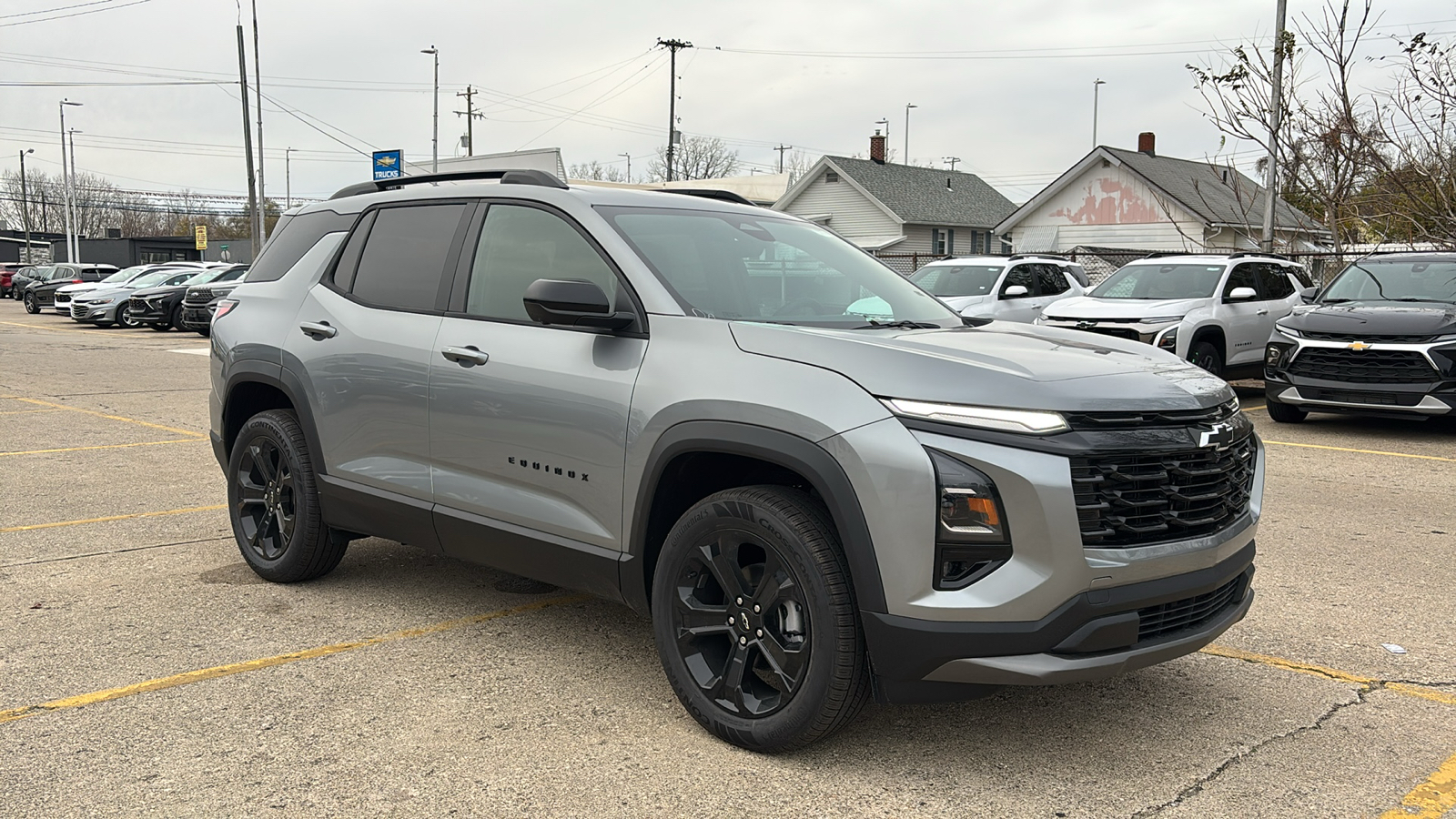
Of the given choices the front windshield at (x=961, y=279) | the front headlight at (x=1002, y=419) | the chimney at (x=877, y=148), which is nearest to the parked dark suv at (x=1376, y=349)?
the front windshield at (x=961, y=279)

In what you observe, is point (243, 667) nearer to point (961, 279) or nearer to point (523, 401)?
point (523, 401)

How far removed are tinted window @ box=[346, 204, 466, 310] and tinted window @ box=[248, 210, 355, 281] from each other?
1.11 feet

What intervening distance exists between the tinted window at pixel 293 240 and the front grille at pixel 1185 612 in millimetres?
3832

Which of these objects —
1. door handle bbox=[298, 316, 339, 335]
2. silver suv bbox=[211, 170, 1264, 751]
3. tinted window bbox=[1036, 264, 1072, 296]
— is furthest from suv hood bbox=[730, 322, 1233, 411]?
tinted window bbox=[1036, 264, 1072, 296]

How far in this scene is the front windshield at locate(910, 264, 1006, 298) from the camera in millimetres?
16672

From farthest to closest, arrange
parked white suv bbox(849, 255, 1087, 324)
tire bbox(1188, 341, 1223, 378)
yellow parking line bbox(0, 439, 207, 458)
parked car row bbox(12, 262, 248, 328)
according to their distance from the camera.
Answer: parked car row bbox(12, 262, 248, 328) → parked white suv bbox(849, 255, 1087, 324) → tire bbox(1188, 341, 1223, 378) → yellow parking line bbox(0, 439, 207, 458)

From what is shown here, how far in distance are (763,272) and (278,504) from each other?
101 inches

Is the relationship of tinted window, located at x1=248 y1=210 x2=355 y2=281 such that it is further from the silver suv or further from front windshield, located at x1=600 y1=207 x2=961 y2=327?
front windshield, located at x1=600 y1=207 x2=961 y2=327

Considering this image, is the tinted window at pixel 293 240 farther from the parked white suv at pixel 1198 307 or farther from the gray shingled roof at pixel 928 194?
the gray shingled roof at pixel 928 194

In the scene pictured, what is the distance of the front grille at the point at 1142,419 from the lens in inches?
128

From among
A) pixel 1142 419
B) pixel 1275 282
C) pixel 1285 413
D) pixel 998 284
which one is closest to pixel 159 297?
pixel 998 284

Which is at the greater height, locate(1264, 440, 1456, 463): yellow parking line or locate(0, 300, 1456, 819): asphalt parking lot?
locate(0, 300, 1456, 819): asphalt parking lot

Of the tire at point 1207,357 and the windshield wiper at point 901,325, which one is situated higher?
the windshield wiper at point 901,325

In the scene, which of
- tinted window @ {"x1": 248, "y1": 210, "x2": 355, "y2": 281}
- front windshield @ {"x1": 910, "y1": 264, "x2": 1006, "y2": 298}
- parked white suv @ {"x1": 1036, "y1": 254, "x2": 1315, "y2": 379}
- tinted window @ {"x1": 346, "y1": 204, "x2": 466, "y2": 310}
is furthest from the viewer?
front windshield @ {"x1": 910, "y1": 264, "x2": 1006, "y2": 298}
